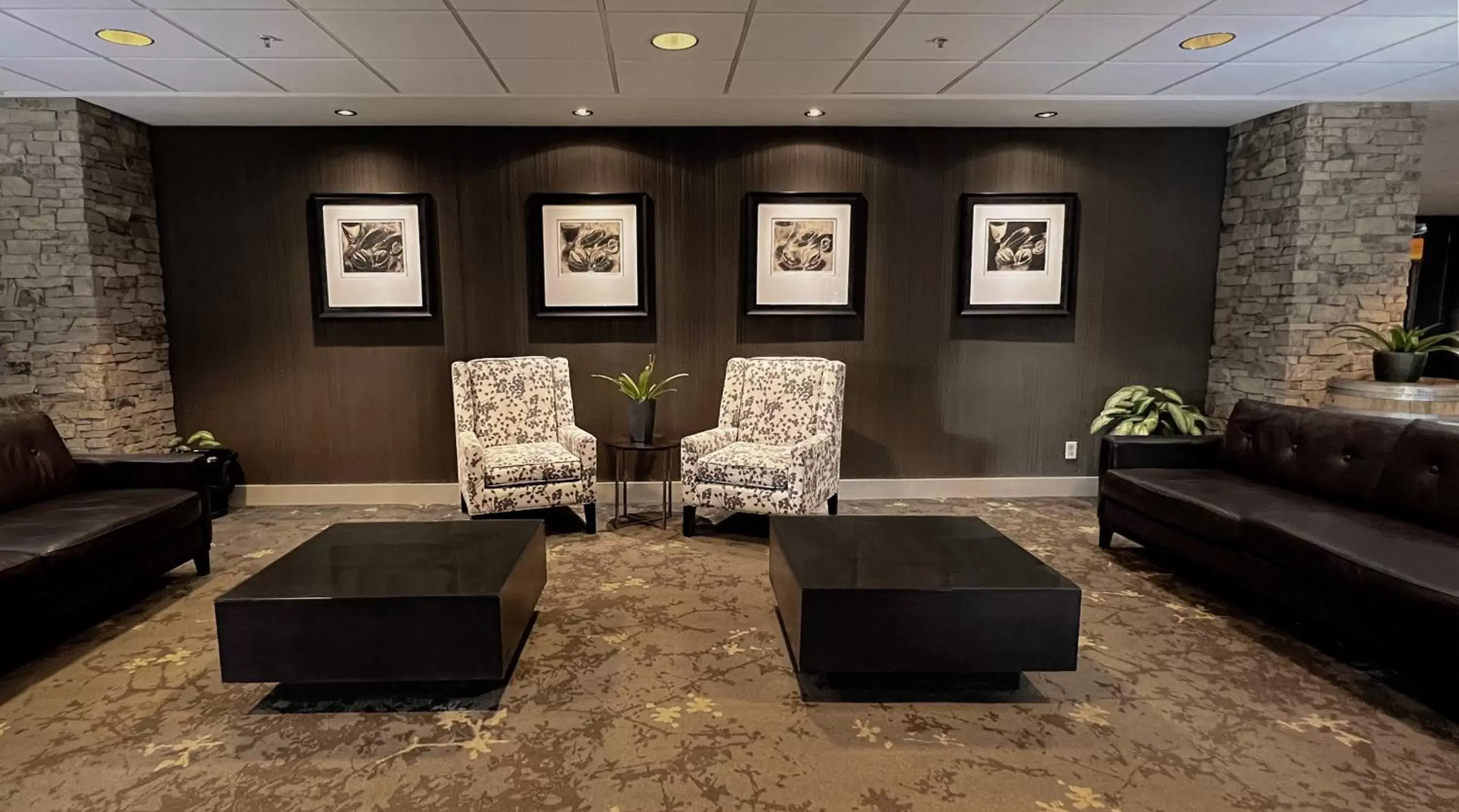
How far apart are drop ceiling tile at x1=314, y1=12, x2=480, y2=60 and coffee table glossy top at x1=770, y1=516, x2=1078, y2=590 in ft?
8.32

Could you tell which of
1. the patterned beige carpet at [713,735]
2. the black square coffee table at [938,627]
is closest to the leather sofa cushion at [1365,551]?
the patterned beige carpet at [713,735]

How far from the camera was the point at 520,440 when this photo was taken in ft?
15.2

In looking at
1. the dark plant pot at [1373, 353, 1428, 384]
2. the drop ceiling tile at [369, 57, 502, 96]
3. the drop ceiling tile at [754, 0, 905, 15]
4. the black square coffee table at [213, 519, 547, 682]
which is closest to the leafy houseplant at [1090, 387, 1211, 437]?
the dark plant pot at [1373, 353, 1428, 384]

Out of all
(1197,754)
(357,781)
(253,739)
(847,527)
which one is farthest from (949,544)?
(253,739)

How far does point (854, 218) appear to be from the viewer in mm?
4797

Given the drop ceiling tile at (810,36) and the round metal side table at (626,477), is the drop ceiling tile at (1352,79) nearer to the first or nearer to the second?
the drop ceiling tile at (810,36)

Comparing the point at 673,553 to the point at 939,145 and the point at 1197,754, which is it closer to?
the point at 1197,754

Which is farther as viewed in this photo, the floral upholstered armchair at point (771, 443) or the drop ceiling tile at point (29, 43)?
the floral upholstered armchair at point (771, 443)

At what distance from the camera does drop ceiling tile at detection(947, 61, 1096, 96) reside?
361 centimetres

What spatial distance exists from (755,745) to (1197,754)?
1287 mm

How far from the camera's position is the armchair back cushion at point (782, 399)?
4426 mm

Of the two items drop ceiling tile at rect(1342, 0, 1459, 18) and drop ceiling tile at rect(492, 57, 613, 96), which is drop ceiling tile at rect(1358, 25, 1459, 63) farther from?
drop ceiling tile at rect(492, 57, 613, 96)

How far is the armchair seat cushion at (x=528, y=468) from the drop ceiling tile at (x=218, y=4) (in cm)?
227

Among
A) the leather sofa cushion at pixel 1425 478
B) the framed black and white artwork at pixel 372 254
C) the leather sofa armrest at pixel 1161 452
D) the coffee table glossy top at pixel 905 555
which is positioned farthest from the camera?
the framed black and white artwork at pixel 372 254
